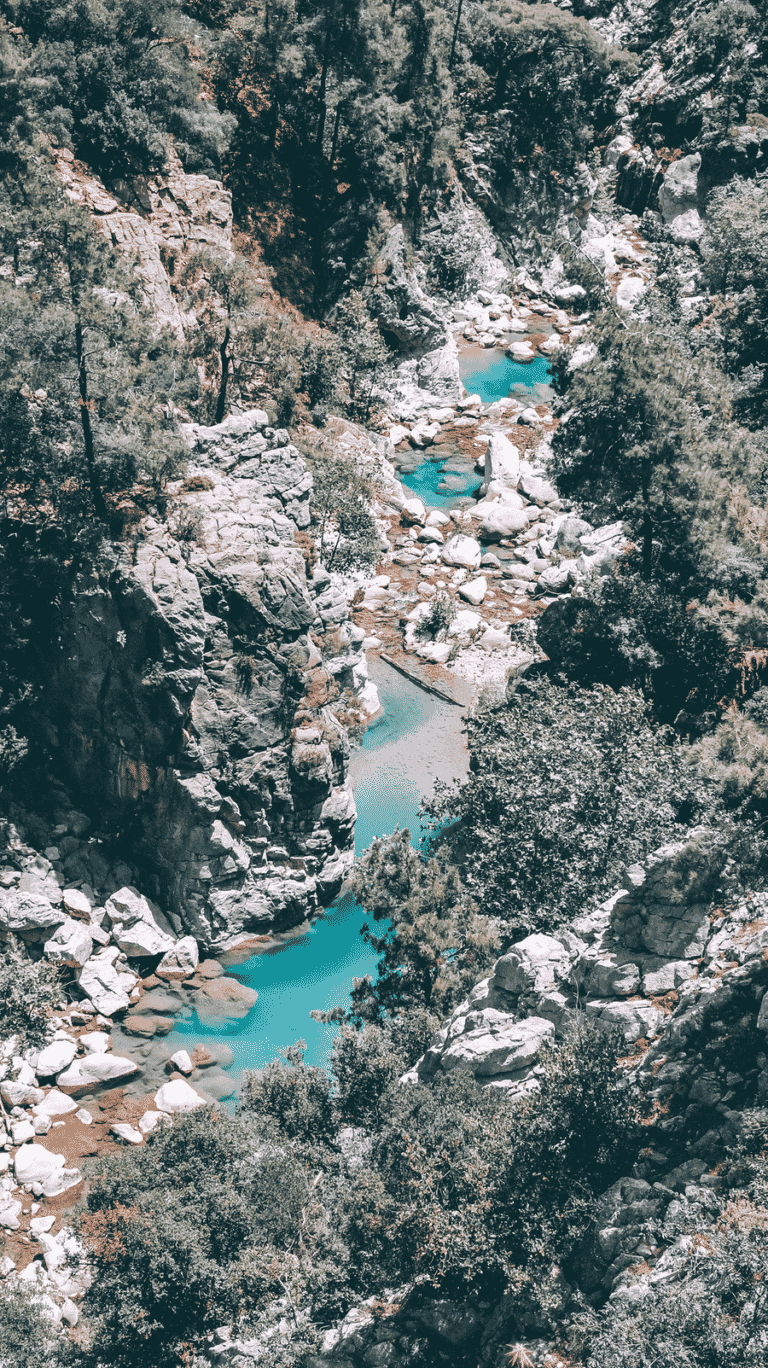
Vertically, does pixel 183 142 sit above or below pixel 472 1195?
above

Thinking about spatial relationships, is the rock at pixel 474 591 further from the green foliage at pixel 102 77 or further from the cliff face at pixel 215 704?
Answer: the green foliage at pixel 102 77

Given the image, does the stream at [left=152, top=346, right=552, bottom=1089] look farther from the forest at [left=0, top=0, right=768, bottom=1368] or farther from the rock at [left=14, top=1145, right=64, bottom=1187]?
the rock at [left=14, top=1145, right=64, bottom=1187]

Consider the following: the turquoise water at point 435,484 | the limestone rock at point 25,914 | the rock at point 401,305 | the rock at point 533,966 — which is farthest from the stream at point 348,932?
the rock at point 401,305

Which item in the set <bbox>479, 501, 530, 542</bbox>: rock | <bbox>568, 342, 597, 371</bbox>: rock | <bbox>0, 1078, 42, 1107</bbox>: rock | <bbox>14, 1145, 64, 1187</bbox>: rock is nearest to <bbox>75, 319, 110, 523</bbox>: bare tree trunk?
<bbox>0, 1078, 42, 1107</bbox>: rock

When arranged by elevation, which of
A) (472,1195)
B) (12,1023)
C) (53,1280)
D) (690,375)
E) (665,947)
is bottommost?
(53,1280)

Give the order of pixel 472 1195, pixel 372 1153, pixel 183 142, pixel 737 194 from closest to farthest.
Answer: pixel 472 1195
pixel 372 1153
pixel 183 142
pixel 737 194

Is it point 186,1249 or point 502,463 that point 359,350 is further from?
point 186,1249

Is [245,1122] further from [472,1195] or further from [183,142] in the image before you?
[183,142]

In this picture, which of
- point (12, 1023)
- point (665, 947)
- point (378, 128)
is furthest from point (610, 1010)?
point (378, 128)
